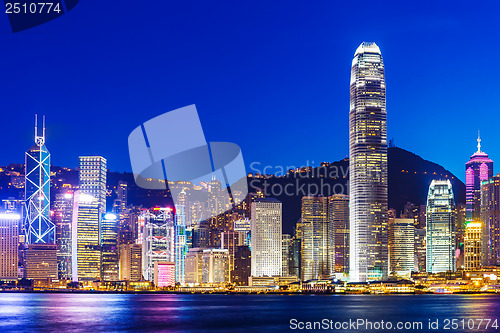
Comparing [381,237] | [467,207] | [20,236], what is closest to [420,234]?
[467,207]

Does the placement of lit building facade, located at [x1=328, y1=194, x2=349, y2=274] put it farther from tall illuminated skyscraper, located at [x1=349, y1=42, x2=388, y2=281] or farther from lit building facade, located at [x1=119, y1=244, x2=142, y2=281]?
lit building facade, located at [x1=119, y1=244, x2=142, y2=281]

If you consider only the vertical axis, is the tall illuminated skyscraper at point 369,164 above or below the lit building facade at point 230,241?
above

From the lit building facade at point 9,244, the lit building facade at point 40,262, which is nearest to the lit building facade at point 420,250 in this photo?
the lit building facade at point 40,262

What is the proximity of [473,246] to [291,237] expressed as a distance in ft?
119

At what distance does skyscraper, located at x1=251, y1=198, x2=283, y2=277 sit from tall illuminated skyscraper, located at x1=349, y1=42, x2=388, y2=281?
15445 millimetres

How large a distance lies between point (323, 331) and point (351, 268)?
9754 cm

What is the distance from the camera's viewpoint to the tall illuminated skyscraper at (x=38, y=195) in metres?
174

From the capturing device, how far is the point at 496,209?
522 ft

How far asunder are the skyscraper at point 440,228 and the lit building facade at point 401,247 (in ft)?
11.8

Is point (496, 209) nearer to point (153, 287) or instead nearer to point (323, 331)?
point (153, 287)

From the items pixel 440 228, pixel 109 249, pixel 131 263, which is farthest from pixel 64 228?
pixel 440 228

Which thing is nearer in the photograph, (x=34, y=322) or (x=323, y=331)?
(x=323, y=331)

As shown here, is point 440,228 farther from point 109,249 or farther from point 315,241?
point 109,249

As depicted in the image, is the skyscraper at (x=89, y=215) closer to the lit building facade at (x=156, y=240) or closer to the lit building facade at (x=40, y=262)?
the lit building facade at (x=40, y=262)
